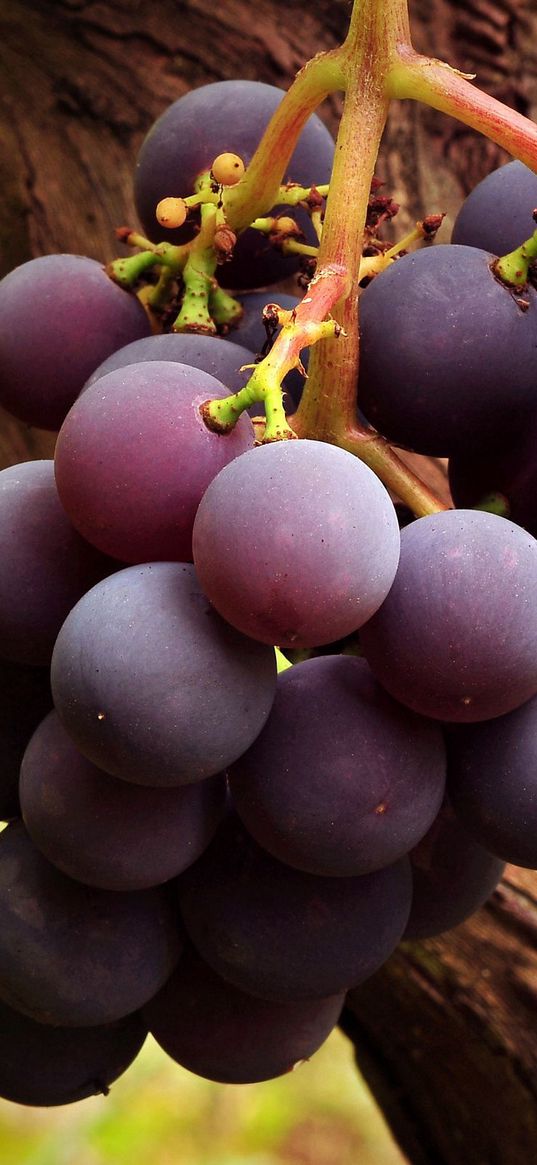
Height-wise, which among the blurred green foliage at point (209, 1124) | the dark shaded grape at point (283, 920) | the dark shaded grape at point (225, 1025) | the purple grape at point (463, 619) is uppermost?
the purple grape at point (463, 619)

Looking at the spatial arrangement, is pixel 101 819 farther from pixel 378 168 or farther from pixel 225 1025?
pixel 378 168

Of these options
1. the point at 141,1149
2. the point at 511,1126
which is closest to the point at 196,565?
the point at 511,1126

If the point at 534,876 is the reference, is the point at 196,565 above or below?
above

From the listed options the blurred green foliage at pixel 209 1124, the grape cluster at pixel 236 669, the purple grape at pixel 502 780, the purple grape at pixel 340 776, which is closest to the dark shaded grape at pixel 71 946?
the grape cluster at pixel 236 669

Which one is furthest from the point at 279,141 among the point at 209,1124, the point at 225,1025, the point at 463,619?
the point at 209,1124

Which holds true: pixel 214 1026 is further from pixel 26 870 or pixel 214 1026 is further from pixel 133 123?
pixel 133 123

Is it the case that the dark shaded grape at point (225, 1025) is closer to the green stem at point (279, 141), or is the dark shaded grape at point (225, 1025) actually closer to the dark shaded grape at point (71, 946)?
the dark shaded grape at point (71, 946)
